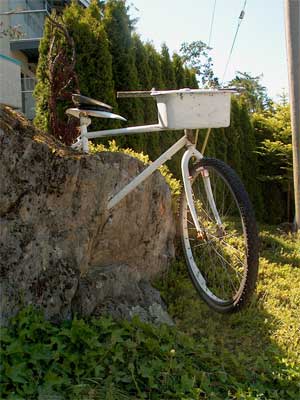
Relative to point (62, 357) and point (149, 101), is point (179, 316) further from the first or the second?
point (149, 101)

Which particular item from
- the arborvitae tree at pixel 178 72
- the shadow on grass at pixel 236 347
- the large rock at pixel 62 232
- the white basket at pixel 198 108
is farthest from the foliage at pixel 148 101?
the shadow on grass at pixel 236 347

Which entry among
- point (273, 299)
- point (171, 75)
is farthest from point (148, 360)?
point (171, 75)

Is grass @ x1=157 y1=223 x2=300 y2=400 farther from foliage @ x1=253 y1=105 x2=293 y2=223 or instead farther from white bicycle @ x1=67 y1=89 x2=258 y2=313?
foliage @ x1=253 y1=105 x2=293 y2=223

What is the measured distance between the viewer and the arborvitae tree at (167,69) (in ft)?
25.9

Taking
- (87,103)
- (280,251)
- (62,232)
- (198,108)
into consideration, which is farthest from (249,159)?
(62,232)

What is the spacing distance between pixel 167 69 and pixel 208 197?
540 centimetres

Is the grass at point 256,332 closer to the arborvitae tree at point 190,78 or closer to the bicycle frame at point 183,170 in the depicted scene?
the bicycle frame at point 183,170

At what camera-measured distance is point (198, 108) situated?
108 inches

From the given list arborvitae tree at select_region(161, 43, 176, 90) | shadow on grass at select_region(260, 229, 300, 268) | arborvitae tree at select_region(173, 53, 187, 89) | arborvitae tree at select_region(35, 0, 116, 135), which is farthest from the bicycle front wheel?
arborvitae tree at select_region(173, 53, 187, 89)

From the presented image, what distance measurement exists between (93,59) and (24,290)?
365cm

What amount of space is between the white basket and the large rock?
627 mm

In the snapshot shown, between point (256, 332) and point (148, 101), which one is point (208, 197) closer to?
point (256, 332)

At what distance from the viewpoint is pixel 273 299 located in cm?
370

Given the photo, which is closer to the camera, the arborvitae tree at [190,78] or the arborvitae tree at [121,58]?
the arborvitae tree at [121,58]
